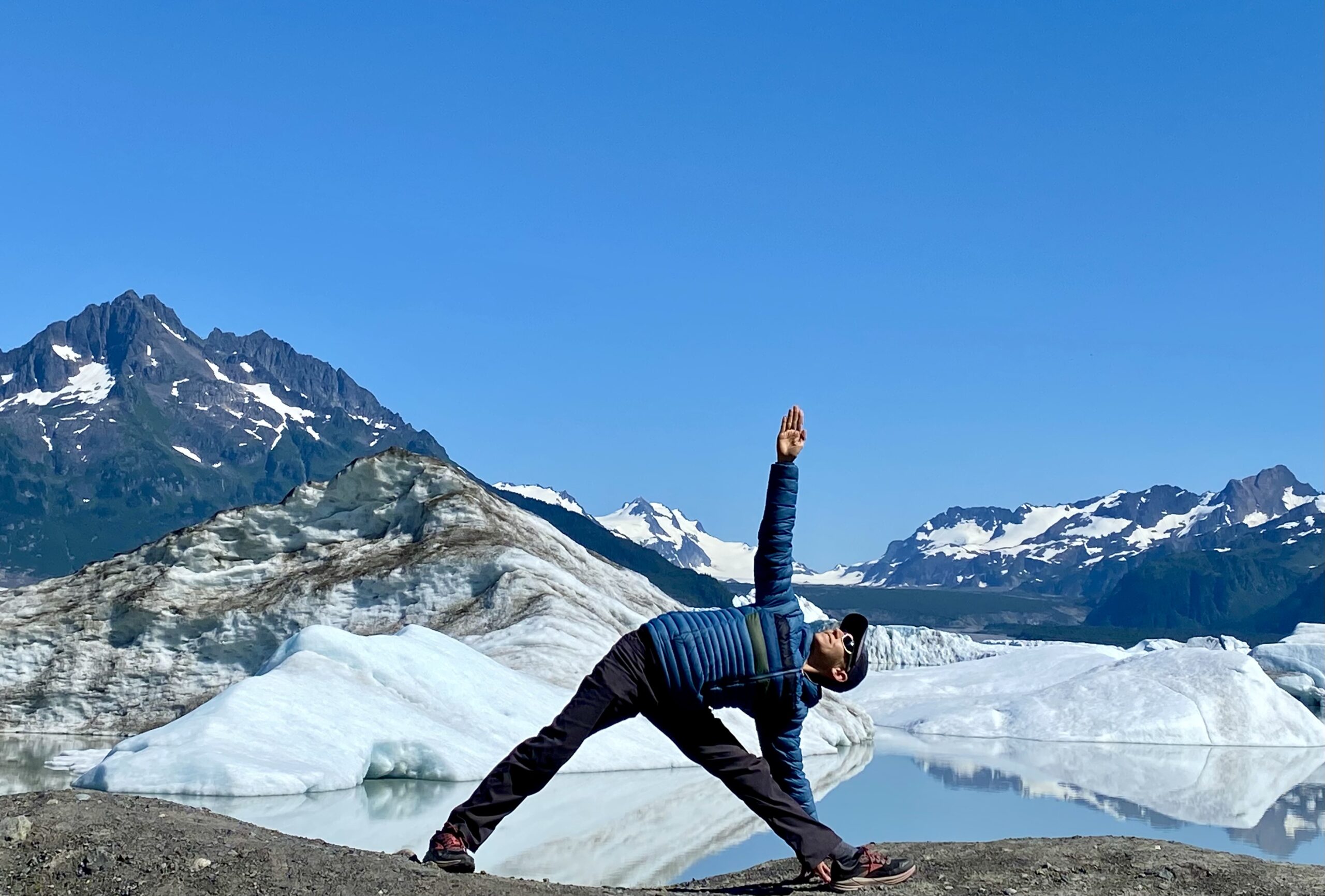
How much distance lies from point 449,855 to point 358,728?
11189mm

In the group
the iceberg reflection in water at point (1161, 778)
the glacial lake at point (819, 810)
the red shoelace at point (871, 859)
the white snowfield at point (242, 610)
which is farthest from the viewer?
the white snowfield at point (242, 610)

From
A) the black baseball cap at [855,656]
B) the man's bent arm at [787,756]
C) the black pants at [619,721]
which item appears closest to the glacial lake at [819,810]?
the man's bent arm at [787,756]

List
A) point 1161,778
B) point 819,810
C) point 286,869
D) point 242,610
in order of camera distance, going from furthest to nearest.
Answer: point 242,610
point 1161,778
point 819,810
point 286,869

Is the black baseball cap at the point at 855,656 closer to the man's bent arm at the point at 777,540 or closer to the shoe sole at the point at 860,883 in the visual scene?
the man's bent arm at the point at 777,540

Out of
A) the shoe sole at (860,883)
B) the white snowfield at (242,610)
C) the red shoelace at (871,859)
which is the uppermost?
the white snowfield at (242,610)

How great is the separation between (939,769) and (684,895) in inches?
656

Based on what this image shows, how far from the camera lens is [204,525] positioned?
32062mm

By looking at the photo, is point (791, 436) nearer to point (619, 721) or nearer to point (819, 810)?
point (619, 721)

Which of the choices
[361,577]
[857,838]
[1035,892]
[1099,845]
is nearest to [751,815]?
[857,838]

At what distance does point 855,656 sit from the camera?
704 centimetres

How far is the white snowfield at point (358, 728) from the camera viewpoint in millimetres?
14922

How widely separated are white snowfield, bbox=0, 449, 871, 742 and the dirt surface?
17312 millimetres

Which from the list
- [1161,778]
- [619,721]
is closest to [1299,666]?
[1161,778]

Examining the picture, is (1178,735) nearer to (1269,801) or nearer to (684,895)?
(1269,801)
